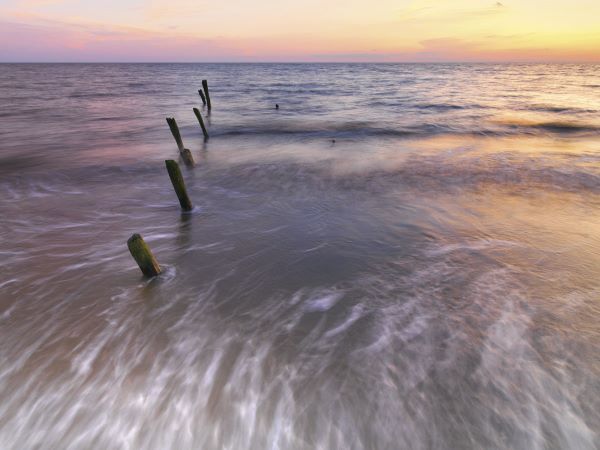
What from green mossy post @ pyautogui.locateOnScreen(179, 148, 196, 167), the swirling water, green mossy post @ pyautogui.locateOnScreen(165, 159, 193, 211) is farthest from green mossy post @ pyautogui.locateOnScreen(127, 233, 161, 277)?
green mossy post @ pyautogui.locateOnScreen(179, 148, 196, 167)

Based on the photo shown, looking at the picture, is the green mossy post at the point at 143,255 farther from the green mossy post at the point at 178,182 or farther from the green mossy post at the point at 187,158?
the green mossy post at the point at 187,158

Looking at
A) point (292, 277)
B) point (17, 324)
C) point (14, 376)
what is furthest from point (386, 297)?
point (17, 324)

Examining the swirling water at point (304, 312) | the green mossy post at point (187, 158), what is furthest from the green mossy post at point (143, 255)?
the green mossy post at point (187, 158)

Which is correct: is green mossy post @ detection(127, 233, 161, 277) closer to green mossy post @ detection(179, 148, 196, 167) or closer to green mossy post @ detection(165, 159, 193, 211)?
green mossy post @ detection(165, 159, 193, 211)

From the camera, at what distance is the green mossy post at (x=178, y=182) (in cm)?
798

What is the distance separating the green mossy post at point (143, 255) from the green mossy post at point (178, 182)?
2.78 metres

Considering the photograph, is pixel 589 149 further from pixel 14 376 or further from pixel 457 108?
pixel 14 376

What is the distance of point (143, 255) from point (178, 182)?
10.2ft

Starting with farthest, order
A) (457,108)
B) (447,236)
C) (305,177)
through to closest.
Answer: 1. (457,108)
2. (305,177)
3. (447,236)

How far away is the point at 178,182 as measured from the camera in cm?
830

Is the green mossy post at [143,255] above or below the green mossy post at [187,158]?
above

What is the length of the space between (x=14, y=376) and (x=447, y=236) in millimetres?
7082

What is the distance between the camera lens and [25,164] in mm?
13195

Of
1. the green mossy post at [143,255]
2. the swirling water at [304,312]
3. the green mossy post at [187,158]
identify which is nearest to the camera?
the swirling water at [304,312]
